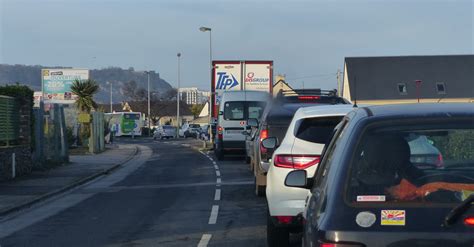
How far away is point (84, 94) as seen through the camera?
4166 cm

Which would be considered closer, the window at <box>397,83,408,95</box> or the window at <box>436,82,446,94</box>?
the window at <box>436,82,446,94</box>

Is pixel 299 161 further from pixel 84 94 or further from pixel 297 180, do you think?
pixel 84 94

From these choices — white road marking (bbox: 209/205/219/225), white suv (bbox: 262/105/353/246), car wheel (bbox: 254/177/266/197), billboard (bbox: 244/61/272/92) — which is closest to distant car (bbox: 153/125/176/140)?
billboard (bbox: 244/61/272/92)

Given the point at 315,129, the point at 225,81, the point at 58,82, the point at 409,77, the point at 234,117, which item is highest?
the point at 409,77

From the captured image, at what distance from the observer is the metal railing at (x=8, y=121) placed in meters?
18.0

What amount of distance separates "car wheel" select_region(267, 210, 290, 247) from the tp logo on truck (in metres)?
20.3

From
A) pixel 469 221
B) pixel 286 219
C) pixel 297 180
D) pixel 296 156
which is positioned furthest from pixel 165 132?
pixel 469 221

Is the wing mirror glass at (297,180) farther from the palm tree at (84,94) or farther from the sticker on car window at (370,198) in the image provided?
the palm tree at (84,94)

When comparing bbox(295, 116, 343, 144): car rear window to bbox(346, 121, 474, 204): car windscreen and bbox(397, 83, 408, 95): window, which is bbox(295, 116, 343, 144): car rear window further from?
bbox(397, 83, 408, 95): window

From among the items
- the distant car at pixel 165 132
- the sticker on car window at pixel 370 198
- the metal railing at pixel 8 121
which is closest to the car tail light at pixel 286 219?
the sticker on car window at pixel 370 198

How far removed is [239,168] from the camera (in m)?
21.4

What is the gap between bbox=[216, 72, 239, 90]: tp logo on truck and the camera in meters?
28.0

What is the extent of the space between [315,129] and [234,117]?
1751 cm

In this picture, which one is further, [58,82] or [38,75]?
[38,75]
